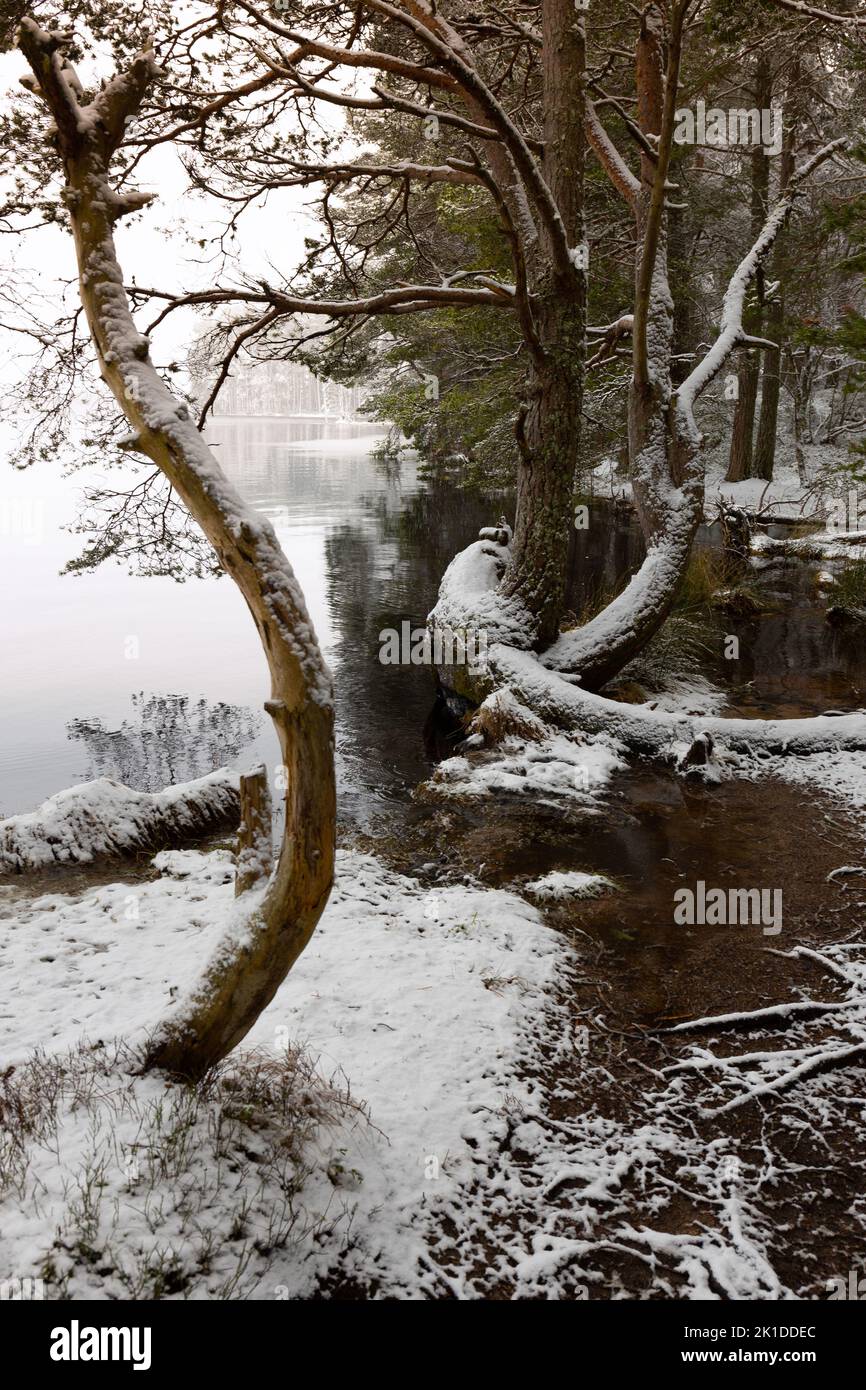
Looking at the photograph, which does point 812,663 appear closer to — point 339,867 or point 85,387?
point 339,867

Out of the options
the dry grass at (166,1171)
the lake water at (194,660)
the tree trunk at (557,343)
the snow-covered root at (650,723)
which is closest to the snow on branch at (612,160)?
the tree trunk at (557,343)

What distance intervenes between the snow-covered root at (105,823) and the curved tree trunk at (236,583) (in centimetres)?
375

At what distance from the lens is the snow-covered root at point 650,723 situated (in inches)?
350

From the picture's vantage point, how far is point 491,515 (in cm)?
2781

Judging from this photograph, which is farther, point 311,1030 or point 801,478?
point 801,478

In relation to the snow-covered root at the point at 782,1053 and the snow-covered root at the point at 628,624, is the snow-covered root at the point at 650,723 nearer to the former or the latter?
the snow-covered root at the point at 628,624

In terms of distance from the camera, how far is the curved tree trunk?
11.1 feet

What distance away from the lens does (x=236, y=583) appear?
11.1 feet

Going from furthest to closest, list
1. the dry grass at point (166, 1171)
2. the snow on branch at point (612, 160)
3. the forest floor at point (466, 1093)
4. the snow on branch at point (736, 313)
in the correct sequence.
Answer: the snow on branch at point (612, 160), the snow on branch at point (736, 313), the forest floor at point (466, 1093), the dry grass at point (166, 1171)

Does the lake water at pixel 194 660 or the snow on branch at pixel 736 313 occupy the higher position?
the snow on branch at pixel 736 313

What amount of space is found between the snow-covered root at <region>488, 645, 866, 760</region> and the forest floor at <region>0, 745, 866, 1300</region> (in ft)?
6.38

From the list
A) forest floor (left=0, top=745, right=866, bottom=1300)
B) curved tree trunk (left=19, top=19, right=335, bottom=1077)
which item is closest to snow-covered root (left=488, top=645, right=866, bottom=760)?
forest floor (left=0, top=745, right=866, bottom=1300)
